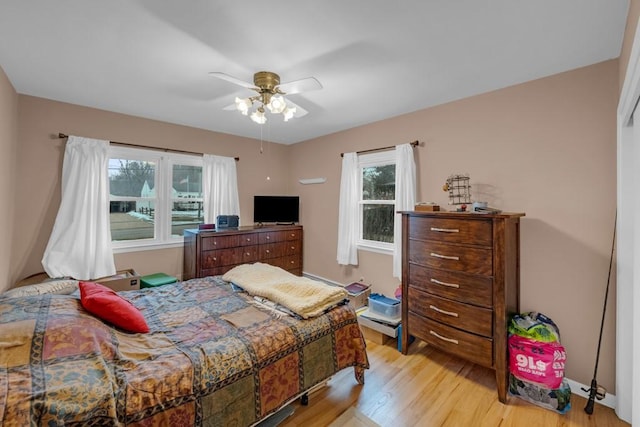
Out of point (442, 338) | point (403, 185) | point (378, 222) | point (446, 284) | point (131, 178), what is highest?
point (131, 178)

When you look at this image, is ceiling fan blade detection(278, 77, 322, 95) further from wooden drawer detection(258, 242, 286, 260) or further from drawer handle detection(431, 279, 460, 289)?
wooden drawer detection(258, 242, 286, 260)

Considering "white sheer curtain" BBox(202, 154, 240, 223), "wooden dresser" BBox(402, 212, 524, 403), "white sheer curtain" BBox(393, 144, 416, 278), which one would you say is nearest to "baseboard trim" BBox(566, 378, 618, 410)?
"wooden dresser" BBox(402, 212, 524, 403)

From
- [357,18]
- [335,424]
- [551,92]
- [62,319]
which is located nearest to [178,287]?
[62,319]

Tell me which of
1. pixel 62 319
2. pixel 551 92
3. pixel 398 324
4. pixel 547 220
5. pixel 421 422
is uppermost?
pixel 551 92

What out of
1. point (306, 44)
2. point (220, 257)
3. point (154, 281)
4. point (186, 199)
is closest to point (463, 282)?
point (306, 44)

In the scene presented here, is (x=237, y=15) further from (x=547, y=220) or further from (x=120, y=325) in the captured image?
(x=547, y=220)

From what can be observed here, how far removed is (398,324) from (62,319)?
2.54 meters

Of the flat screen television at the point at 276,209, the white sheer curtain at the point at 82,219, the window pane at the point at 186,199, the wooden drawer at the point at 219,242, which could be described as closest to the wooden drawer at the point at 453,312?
the wooden drawer at the point at 219,242

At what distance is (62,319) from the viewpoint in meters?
1.27

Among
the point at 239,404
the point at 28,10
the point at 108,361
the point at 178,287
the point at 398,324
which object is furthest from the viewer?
the point at 398,324

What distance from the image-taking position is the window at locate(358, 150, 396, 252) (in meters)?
3.45

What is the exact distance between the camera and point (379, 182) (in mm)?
3615

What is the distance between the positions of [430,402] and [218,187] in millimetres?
3582

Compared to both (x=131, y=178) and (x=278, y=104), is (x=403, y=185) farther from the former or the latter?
(x=131, y=178)
